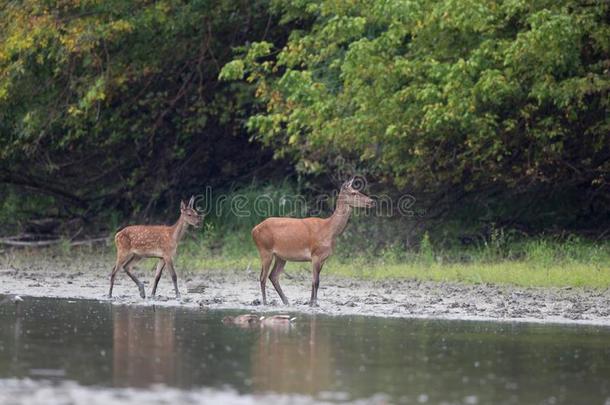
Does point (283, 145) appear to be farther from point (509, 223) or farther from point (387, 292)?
point (387, 292)

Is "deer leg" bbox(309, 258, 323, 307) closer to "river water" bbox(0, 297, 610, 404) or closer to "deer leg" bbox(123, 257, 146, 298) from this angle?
"river water" bbox(0, 297, 610, 404)

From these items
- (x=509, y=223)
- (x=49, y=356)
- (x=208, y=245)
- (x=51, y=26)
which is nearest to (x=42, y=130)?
(x=51, y=26)

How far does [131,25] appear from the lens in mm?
22875

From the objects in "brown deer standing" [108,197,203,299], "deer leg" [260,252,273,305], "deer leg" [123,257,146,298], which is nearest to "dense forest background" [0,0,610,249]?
"deer leg" [260,252,273,305]

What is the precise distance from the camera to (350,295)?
16953 millimetres

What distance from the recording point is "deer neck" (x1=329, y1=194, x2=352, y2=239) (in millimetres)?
16484

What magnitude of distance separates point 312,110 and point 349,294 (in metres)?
4.97

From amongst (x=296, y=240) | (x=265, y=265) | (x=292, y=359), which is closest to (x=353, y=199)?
(x=296, y=240)

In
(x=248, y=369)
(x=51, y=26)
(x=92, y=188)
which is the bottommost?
(x=248, y=369)

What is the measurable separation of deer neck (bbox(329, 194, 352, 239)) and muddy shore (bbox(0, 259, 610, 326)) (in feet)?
2.94

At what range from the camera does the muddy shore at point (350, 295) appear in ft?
49.0

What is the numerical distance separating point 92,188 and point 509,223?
31.3 feet

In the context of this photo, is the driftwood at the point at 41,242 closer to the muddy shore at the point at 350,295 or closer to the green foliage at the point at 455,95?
the muddy shore at the point at 350,295

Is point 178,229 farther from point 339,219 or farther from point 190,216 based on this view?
point 339,219
